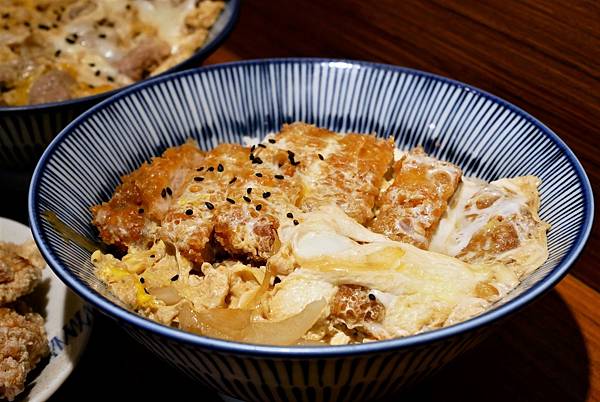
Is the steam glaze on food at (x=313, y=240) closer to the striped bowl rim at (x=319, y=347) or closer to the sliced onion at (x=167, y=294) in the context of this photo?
the sliced onion at (x=167, y=294)

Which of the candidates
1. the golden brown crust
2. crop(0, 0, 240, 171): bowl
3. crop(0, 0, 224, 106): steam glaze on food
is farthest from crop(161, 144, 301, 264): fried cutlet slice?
crop(0, 0, 224, 106): steam glaze on food

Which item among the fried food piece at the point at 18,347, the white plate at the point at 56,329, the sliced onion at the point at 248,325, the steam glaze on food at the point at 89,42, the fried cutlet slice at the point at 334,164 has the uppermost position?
the fried cutlet slice at the point at 334,164

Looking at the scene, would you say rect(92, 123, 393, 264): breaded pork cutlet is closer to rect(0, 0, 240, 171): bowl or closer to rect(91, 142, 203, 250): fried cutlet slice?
rect(91, 142, 203, 250): fried cutlet slice

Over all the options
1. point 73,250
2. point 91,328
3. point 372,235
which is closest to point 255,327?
point 372,235

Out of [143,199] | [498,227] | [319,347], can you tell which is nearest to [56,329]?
[143,199]

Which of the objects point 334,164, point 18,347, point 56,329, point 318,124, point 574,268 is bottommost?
point 56,329

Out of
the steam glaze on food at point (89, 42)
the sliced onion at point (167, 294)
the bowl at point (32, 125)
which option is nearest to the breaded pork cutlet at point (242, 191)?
the sliced onion at point (167, 294)

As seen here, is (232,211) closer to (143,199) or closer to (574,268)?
(143,199)
